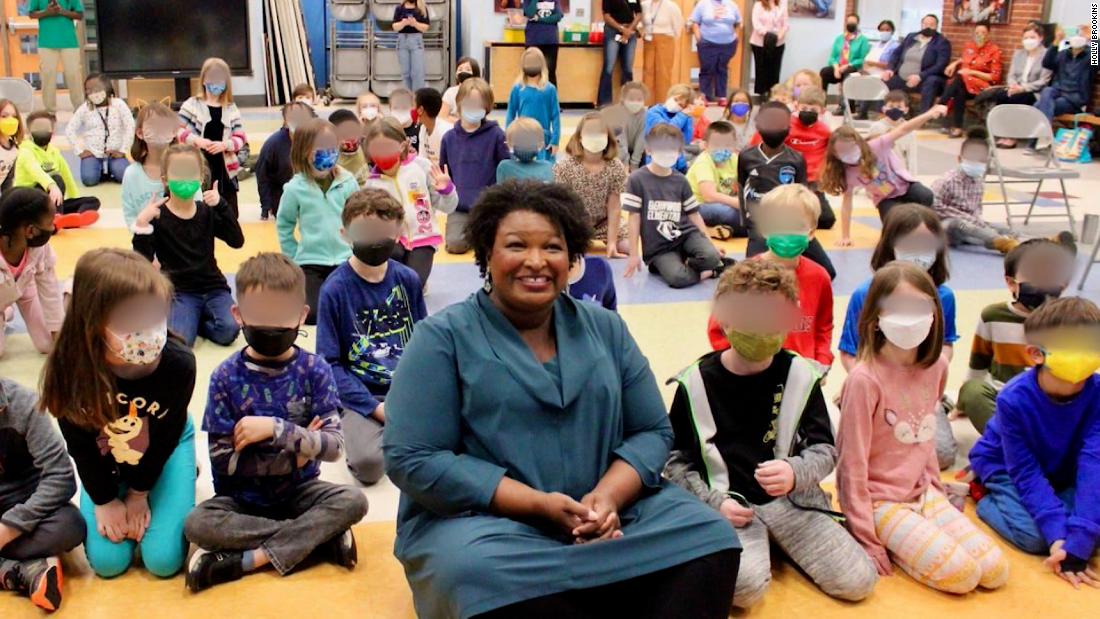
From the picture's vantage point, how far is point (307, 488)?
368 centimetres

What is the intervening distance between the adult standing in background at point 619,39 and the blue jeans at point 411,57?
8.88 ft

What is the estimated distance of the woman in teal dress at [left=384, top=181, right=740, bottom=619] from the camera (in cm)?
279

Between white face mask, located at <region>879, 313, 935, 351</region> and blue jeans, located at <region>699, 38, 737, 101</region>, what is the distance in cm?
1292

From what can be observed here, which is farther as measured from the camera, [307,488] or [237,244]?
[237,244]

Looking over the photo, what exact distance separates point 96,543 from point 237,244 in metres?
2.88

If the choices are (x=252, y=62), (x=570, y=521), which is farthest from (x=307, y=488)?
(x=252, y=62)

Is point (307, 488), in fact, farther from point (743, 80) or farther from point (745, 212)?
point (743, 80)

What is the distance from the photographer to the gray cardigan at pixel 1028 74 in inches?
540

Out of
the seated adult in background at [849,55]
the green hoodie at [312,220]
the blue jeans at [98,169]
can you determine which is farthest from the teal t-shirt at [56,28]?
the seated adult in background at [849,55]

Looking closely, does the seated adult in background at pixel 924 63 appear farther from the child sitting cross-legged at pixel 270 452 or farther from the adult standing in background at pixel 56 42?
the child sitting cross-legged at pixel 270 452

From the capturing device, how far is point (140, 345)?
339 centimetres

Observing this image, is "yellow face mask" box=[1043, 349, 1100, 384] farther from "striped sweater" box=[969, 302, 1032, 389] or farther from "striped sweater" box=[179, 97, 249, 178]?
"striped sweater" box=[179, 97, 249, 178]

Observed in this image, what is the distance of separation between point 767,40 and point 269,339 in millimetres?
14474

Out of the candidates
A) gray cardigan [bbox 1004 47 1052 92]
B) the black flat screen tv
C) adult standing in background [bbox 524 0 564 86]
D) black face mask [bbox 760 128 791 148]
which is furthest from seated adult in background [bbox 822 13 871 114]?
black face mask [bbox 760 128 791 148]
